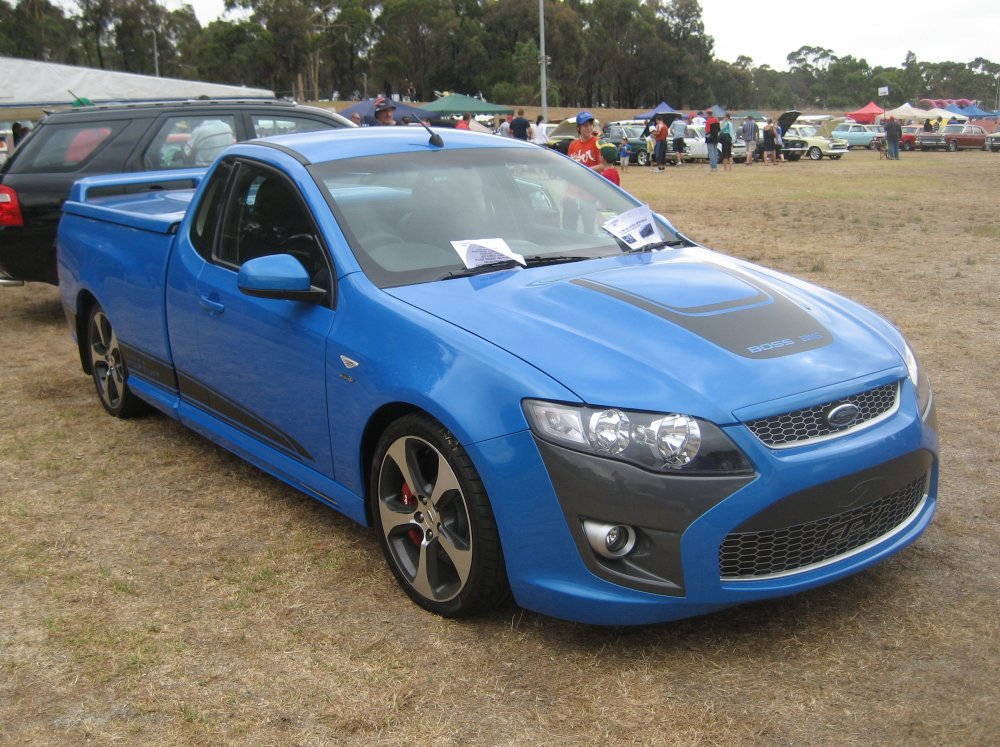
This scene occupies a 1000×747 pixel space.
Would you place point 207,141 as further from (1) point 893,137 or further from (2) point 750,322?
(1) point 893,137

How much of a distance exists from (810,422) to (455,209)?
70.9 inches

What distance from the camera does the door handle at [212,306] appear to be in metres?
4.49

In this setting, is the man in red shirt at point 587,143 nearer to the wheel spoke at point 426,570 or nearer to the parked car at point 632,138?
the wheel spoke at point 426,570

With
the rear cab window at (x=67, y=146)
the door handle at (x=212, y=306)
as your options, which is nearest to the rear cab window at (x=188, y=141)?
the rear cab window at (x=67, y=146)

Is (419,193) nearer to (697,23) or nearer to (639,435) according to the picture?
(639,435)

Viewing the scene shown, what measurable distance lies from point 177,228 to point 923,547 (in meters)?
3.60

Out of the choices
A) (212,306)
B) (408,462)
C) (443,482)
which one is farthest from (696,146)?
(443,482)

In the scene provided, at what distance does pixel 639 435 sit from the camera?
3006mm

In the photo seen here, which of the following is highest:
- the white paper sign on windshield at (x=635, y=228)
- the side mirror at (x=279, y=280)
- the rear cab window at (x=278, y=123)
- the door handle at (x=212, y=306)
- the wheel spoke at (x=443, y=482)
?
the rear cab window at (x=278, y=123)

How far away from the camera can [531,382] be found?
3121mm

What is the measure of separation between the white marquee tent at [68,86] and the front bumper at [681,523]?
1968cm

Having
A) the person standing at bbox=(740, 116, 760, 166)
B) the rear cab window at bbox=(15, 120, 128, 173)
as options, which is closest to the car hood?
the rear cab window at bbox=(15, 120, 128, 173)

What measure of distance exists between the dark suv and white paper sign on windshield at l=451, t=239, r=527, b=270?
16.6ft

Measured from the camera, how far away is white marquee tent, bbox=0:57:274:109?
21453 millimetres
